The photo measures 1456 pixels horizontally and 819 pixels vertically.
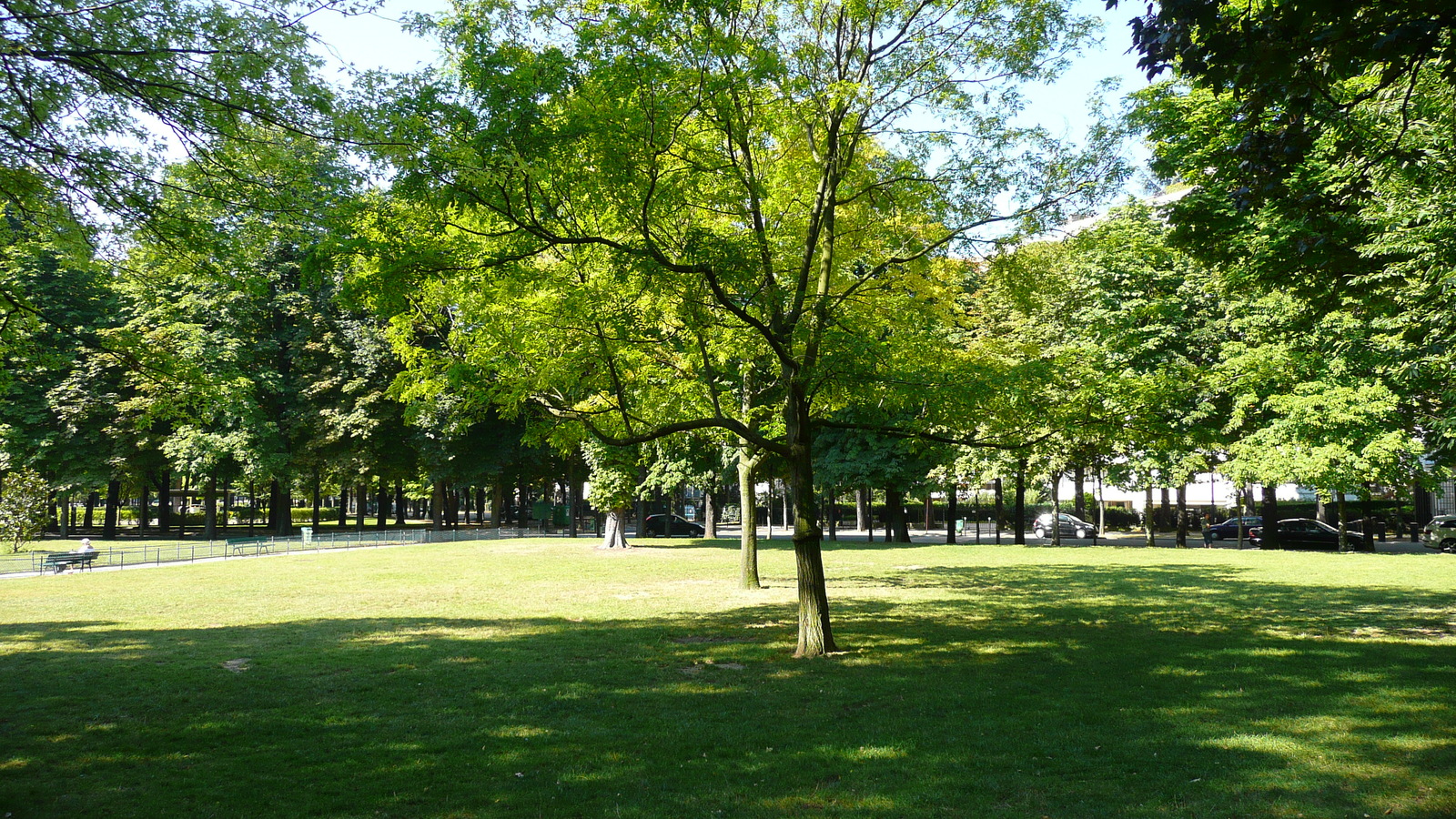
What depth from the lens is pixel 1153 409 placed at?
1133 cm

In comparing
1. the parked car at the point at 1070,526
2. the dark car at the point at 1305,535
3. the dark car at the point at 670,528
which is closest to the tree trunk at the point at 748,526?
the dark car at the point at 1305,535

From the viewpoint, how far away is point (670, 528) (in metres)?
47.7

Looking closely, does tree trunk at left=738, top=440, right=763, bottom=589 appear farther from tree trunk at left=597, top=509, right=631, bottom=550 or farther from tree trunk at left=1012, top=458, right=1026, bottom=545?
tree trunk at left=1012, top=458, right=1026, bottom=545

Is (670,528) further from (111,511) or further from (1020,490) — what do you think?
(111,511)

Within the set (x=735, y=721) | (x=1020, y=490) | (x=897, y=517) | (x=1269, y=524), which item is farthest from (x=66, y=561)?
(x=1269, y=524)

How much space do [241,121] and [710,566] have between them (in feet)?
66.7

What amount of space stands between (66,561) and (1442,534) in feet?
148

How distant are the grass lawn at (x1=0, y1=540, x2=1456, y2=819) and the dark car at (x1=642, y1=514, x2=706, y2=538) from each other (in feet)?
97.6

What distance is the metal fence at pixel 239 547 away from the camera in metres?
26.9

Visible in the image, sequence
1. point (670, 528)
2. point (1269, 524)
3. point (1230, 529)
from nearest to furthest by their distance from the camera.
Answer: point (1269, 524) < point (1230, 529) < point (670, 528)

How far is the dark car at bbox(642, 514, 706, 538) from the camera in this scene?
157ft

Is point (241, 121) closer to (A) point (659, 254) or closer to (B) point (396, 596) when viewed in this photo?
(A) point (659, 254)

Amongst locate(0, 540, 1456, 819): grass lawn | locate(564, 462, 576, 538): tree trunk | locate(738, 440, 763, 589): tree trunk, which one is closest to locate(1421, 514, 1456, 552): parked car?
locate(0, 540, 1456, 819): grass lawn

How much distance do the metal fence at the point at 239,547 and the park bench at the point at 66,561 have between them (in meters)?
0.17
